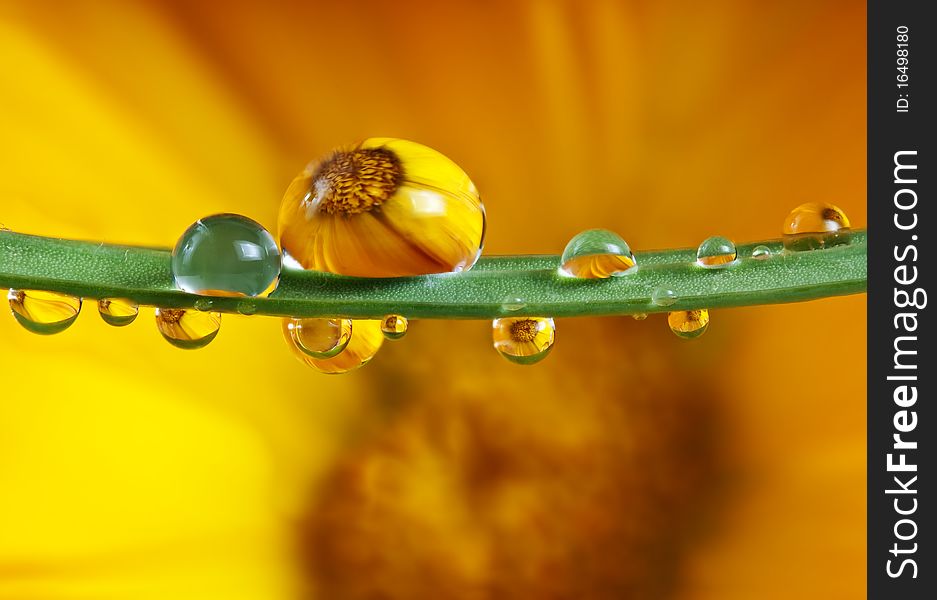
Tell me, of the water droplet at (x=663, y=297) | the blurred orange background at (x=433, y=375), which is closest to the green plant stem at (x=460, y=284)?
the water droplet at (x=663, y=297)

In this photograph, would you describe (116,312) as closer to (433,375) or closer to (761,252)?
(761,252)

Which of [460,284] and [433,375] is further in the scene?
[433,375]

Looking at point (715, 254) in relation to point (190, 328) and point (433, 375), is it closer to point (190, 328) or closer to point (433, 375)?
point (190, 328)

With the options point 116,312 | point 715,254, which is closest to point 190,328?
point 116,312

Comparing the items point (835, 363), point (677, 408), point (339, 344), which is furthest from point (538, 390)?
point (339, 344)

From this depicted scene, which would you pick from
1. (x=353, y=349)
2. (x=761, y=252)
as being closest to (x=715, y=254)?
Answer: (x=761, y=252)

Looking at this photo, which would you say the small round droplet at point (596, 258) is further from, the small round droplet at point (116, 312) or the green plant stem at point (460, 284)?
the small round droplet at point (116, 312)
